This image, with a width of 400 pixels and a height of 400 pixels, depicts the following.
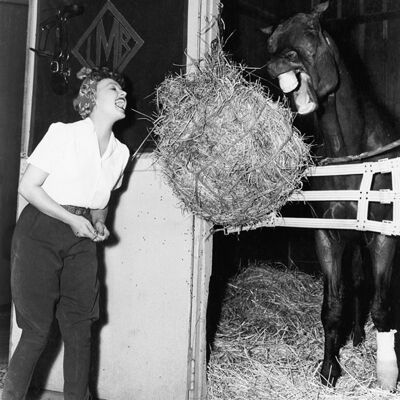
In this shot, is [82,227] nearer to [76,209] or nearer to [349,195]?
[76,209]

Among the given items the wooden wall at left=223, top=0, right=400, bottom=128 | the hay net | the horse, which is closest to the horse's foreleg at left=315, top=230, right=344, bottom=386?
the horse

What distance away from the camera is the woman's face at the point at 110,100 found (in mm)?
2645

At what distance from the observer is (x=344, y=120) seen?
3.12 metres

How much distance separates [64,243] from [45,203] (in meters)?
0.22

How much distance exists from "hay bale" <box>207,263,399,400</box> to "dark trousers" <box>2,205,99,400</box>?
0.79m

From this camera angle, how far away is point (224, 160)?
2.47 m

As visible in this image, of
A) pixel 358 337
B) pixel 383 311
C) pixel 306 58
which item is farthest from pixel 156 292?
pixel 358 337

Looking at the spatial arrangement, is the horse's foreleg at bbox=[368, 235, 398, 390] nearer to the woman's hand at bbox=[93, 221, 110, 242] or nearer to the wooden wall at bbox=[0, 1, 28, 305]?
the woman's hand at bbox=[93, 221, 110, 242]

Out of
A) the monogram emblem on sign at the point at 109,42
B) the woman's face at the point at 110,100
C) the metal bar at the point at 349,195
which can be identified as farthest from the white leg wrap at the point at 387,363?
the monogram emblem on sign at the point at 109,42

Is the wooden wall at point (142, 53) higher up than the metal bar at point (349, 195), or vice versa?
the wooden wall at point (142, 53)

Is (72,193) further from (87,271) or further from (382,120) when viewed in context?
(382,120)

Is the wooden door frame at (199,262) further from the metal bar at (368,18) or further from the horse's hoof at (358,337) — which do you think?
the metal bar at (368,18)

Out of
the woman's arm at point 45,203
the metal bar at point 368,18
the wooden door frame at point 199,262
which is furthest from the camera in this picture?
the metal bar at point 368,18

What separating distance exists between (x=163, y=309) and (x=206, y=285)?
0.27 metres
